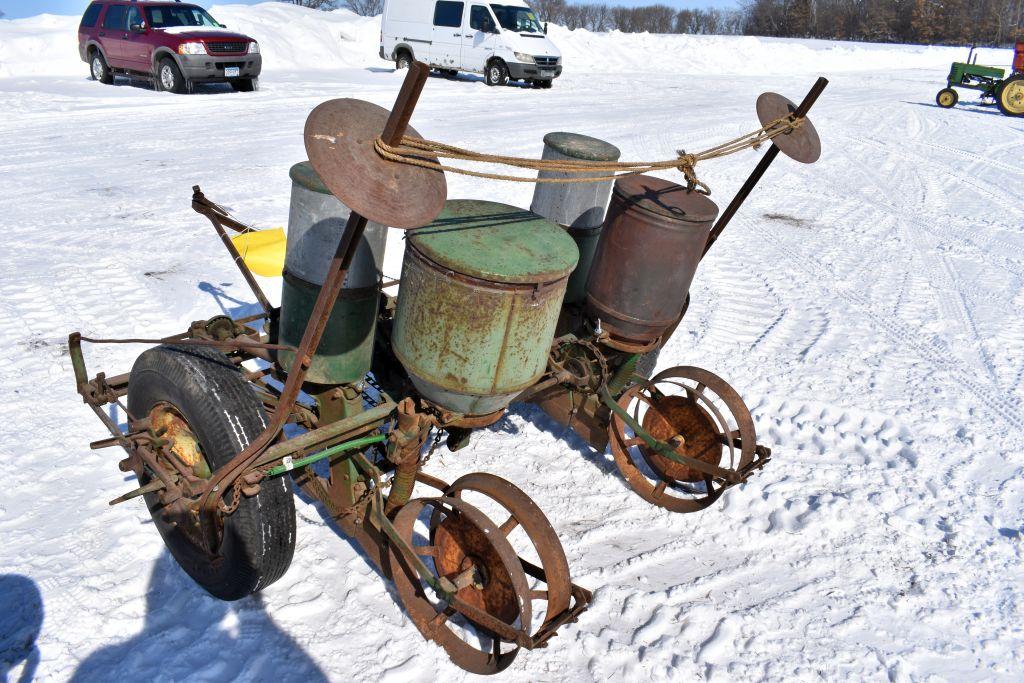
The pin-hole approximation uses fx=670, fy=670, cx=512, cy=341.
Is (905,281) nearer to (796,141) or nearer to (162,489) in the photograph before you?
(796,141)

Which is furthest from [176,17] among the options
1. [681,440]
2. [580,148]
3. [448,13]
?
[681,440]

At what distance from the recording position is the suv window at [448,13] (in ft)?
56.2

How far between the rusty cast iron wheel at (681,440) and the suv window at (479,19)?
15195 millimetres

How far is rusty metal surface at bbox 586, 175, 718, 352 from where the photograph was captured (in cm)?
322

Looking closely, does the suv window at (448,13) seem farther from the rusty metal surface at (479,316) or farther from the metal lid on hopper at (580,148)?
the rusty metal surface at (479,316)

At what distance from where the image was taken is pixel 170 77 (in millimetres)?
Result: 12633

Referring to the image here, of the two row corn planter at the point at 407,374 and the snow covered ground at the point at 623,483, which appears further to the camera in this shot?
the snow covered ground at the point at 623,483

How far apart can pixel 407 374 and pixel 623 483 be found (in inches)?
70.9

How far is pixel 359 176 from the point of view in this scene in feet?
6.25

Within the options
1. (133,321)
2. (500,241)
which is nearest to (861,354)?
(500,241)

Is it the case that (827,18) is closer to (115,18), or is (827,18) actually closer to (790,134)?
(115,18)

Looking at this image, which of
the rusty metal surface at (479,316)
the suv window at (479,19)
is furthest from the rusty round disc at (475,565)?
the suv window at (479,19)

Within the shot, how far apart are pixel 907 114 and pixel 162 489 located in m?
19.9

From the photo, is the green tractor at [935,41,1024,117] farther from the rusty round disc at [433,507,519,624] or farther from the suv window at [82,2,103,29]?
the rusty round disc at [433,507,519,624]
